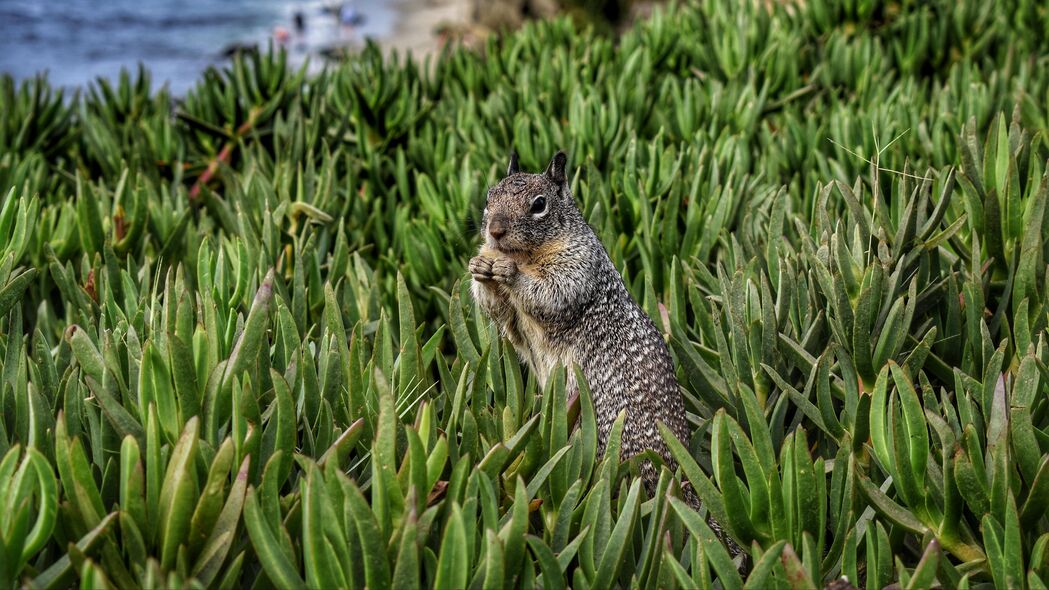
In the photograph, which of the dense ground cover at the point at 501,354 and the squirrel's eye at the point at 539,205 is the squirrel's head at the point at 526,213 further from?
the dense ground cover at the point at 501,354

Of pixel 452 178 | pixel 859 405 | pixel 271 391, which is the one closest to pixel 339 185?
pixel 452 178

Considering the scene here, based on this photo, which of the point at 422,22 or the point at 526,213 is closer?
the point at 526,213

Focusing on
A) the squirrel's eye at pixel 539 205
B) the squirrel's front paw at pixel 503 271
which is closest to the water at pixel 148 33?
the squirrel's eye at pixel 539 205

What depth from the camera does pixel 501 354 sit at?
2.70 metres

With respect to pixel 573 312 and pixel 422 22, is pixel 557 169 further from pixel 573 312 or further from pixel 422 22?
pixel 422 22

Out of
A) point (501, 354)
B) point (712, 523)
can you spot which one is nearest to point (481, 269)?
point (501, 354)

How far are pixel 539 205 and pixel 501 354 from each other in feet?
2.04

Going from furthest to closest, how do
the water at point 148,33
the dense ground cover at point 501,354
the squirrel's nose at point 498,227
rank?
the water at point 148,33
the squirrel's nose at point 498,227
the dense ground cover at point 501,354

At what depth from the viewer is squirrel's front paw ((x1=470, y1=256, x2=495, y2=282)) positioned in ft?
9.09

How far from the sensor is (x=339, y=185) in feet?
14.9

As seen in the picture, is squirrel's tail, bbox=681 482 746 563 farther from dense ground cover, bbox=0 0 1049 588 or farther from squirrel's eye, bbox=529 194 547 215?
squirrel's eye, bbox=529 194 547 215

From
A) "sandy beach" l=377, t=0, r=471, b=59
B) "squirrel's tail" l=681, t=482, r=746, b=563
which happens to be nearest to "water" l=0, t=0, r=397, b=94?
"sandy beach" l=377, t=0, r=471, b=59

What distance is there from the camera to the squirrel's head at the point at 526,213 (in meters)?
3.07

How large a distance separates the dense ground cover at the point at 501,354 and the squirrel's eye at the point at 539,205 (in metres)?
0.30
